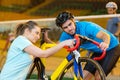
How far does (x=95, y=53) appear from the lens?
21.5 ft

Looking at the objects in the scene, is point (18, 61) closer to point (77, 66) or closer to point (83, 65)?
point (77, 66)

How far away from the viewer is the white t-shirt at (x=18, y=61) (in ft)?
17.7

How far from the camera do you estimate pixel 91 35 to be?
20.3 feet

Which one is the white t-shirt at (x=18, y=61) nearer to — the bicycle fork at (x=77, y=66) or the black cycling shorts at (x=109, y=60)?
the bicycle fork at (x=77, y=66)

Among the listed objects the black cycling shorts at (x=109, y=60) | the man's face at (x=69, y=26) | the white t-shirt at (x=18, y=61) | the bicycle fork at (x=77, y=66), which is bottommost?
the black cycling shorts at (x=109, y=60)

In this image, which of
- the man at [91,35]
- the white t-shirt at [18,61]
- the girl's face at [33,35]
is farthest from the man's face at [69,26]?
the white t-shirt at [18,61]

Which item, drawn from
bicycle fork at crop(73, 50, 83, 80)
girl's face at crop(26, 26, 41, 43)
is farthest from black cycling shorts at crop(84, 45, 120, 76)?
girl's face at crop(26, 26, 41, 43)

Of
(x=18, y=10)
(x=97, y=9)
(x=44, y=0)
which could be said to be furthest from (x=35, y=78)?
(x=44, y=0)

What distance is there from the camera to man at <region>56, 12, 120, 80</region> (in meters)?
6.01

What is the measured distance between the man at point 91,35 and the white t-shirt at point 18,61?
78 centimetres

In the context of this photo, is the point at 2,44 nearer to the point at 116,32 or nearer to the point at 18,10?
the point at 116,32

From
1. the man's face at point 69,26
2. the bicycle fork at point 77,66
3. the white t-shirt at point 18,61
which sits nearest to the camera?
the white t-shirt at point 18,61

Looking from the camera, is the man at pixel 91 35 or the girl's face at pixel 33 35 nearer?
the girl's face at pixel 33 35

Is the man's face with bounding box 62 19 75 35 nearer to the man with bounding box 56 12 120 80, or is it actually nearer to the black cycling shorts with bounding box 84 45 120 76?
the man with bounding box 56 12 120 80
